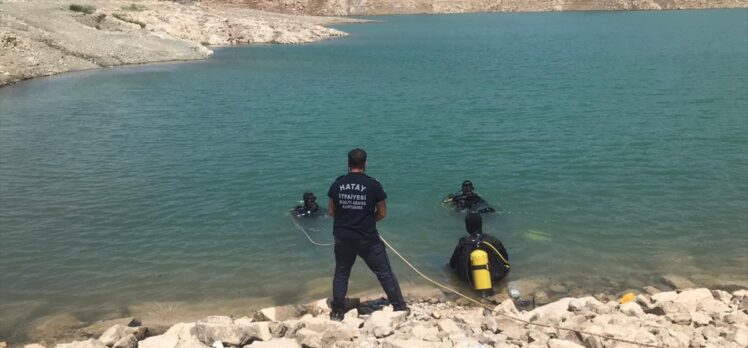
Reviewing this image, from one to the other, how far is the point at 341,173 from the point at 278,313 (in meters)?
10.3

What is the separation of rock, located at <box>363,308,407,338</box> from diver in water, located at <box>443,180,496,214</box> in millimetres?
7342

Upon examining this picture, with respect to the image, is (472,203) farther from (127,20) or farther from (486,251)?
(127,20)

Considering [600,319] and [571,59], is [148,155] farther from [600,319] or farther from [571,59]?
[571,59]

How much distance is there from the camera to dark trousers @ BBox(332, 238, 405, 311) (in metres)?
9.45

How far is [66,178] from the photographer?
20.4 meters

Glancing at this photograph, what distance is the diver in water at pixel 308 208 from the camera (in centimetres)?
1609

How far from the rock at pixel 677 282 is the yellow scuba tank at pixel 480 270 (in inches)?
156

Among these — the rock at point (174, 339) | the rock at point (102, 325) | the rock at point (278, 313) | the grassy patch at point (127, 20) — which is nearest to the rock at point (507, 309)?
the rock at point (278, 313)

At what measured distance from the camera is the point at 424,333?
835cm

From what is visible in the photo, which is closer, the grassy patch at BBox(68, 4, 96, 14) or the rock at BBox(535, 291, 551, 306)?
the rock at BBox(535, 291, 551, 306)

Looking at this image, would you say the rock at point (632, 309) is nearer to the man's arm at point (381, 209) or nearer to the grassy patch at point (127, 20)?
the man's arm at point (381, 209)

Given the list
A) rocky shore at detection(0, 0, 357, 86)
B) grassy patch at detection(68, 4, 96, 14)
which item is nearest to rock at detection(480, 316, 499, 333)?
rocky shore at detection(0, 0, 357, 86)

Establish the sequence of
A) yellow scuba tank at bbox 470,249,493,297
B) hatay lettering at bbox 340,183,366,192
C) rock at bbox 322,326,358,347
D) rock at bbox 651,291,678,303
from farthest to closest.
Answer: yellow scuba tank at bbox 470,249,493,297 < rock at bbox 651,291,678,303 < hatay lettering at bbox 340,183,366,192 < rock at bbox 322,326,358,347

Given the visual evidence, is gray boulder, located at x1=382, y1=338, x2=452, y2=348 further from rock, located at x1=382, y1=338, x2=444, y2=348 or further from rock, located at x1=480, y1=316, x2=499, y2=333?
rock, located at x1=480, y1=316, x2=499, y2=333
